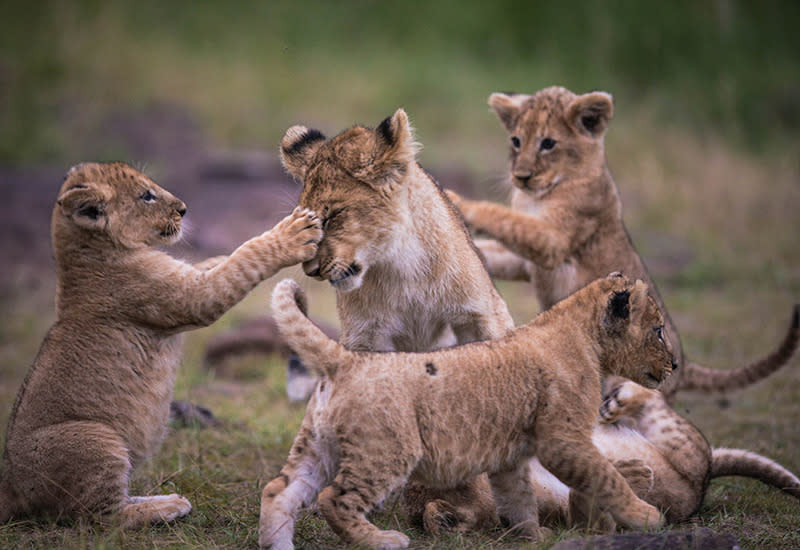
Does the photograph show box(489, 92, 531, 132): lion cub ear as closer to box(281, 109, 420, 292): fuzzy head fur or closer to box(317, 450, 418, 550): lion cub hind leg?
box(281, 109, 420, 292): fuzzy head fur

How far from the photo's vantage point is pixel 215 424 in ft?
21.9

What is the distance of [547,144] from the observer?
6.71 m

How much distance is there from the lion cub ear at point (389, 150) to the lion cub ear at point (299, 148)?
43 centimetres

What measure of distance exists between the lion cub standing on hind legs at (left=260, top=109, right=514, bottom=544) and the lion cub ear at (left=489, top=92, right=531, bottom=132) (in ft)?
7.01

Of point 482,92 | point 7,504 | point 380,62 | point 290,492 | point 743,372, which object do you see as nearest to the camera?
point 290,492

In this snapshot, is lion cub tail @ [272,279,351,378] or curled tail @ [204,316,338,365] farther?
curled tail @ [204,316,338,365]

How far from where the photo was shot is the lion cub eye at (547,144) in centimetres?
669

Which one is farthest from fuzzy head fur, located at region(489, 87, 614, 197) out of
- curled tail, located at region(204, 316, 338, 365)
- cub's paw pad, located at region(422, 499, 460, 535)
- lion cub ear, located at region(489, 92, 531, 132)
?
curled tail, located at region(204, 316, 338, 365)

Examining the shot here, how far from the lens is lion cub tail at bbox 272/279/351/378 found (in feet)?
13.4

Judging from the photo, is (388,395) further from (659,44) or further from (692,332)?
(659,44)

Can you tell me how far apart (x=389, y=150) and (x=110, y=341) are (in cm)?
178

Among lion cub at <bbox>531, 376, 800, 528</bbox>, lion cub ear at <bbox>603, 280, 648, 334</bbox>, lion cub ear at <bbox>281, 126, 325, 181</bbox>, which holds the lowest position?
lion cub at <bbox>531, 376, 800, 528</bbox>

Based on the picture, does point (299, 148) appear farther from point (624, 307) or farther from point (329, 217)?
point (624, 307)

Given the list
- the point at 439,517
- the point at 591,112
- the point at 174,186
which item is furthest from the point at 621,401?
the point at 174,186
